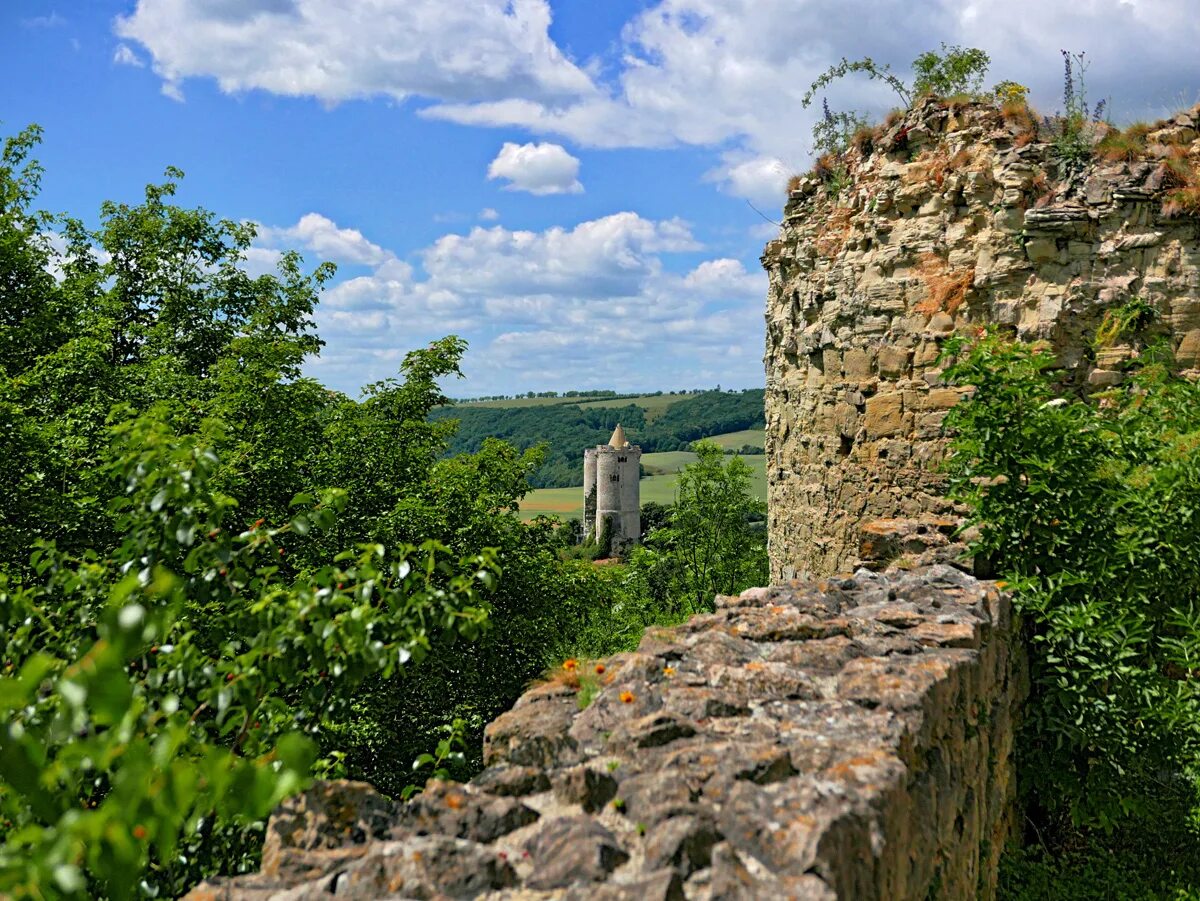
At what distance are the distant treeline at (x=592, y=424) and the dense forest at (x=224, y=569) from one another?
56.9 m

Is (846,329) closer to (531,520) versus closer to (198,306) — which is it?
(531,520)

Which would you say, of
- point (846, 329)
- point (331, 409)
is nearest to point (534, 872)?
point (846, 329)

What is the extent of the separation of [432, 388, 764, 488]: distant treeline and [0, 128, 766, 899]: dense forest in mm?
56920

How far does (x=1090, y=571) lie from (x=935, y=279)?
3637mm

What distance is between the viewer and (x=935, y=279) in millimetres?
8250

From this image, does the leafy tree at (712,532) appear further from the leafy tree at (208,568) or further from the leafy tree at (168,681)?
the leafy tree at (168,681)

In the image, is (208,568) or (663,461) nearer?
(208,568)

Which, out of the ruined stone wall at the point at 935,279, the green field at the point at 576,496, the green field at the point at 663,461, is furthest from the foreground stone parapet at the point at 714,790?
the green field at the point at 663,461

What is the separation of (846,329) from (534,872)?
750 cm

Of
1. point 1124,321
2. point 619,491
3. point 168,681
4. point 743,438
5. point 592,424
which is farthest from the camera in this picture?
point 592,424

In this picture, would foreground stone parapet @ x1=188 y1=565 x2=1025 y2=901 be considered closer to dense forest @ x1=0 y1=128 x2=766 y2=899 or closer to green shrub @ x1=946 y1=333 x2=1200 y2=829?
dense forest @ x1=0 y1=128 x2=766 y2=899

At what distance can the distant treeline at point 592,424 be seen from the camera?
273 feet

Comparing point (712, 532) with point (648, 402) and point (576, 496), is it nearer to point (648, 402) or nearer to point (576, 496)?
point (576, 496)

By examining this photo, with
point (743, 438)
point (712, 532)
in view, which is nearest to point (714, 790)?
point (712, 532)
